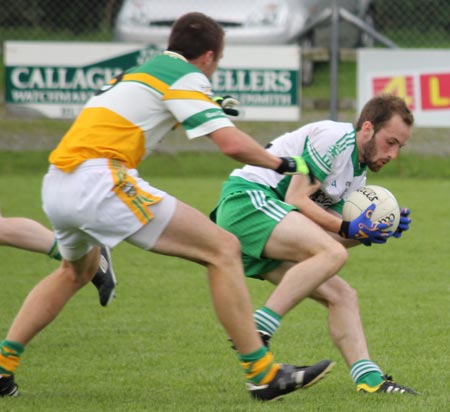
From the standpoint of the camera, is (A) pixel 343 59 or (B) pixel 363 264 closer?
(B) pixel 363 264

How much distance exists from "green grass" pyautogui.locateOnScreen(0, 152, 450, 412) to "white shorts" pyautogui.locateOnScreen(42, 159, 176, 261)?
788mm

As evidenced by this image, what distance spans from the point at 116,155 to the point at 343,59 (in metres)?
9.91

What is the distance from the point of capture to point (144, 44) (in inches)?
538

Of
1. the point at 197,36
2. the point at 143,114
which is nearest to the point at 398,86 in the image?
the point at 197,36

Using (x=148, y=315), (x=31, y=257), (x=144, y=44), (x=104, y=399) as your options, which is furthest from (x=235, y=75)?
(x=104, y=399)

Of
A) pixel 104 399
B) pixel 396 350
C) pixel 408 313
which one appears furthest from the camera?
pixel 408 313

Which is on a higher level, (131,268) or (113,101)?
(113,101)

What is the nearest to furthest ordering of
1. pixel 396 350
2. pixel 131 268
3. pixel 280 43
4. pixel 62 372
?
pixel 62 372 → pixel 396 350 → pixel 131 268 → pixel 280 43

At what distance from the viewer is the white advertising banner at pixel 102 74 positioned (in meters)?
13.6

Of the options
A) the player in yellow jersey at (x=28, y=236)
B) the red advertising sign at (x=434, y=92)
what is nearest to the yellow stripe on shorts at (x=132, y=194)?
the player in yellow jersey at (x=28, y=236)

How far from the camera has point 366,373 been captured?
5.37m

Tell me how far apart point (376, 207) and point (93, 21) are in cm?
1021

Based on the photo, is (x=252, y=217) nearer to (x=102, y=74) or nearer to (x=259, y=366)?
(x=259, y=366)

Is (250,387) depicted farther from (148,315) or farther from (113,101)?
(148,315)
